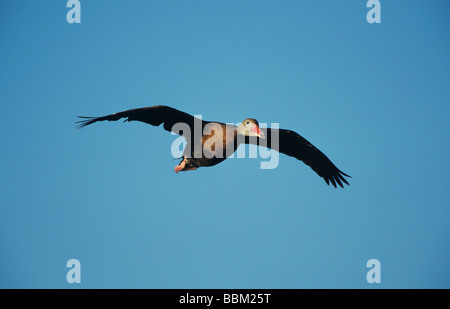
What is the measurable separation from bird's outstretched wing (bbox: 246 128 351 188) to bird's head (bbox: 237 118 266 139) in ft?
5.35

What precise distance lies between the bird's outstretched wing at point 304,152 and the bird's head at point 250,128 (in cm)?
163

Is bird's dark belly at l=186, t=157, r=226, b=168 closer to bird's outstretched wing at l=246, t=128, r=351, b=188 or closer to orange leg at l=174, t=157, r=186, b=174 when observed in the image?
orange leg at l=174, t=157, r=186, b=174

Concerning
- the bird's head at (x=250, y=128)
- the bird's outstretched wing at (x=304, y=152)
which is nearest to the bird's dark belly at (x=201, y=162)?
the bird's head at (x=250, y=128)

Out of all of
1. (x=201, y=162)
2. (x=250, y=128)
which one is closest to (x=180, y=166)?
(x=201, y=162)

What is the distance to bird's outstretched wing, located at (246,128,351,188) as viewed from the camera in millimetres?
11750

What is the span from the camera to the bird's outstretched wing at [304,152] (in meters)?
11.8

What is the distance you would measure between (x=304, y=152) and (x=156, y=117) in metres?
4.11

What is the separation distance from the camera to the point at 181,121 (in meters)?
10.4

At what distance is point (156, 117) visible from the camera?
1016cm

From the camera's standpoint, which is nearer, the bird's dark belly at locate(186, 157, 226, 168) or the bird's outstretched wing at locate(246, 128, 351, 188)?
the bird's dark belly at locate(186, 157, 226, 168)

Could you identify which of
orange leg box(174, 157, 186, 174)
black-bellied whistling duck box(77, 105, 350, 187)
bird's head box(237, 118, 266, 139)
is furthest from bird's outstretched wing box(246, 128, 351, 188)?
orange leg box(174, 157, 186, 174)
